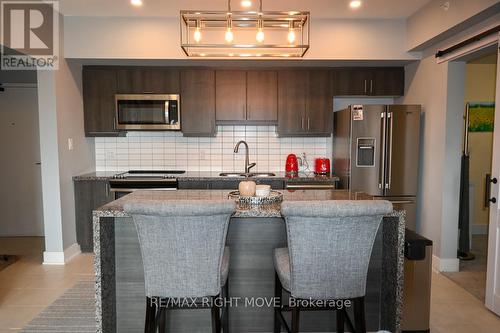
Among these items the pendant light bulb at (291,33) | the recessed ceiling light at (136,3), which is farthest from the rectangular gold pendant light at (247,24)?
the recessed ceiling light at (136,3)

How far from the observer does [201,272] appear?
5.25ft

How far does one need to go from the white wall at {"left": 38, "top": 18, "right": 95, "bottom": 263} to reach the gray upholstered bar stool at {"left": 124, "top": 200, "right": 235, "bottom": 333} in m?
2.43

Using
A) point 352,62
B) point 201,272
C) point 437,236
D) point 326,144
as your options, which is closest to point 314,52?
point 352,62

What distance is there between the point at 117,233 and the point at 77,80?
2670 mm

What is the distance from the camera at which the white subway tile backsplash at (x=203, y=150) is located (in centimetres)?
442

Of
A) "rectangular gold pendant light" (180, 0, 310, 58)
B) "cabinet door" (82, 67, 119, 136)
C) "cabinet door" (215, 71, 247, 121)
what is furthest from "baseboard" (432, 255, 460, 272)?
"cabinet door" (82, 67, 119, 136)

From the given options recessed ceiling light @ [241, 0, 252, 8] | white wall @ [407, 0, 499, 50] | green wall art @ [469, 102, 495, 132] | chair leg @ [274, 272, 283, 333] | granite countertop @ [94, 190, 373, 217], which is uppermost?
recessed ceiling light @ [241, 0, 252, 8]

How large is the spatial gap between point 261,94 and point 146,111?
142cm

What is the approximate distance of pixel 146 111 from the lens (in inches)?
158

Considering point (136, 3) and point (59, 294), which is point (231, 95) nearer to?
point (136, 3)

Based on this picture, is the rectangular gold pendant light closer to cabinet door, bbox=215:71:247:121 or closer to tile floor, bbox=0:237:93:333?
cabinet door, bbox=215:71:247:121

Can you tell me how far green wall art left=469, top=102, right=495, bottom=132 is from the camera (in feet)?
15.0

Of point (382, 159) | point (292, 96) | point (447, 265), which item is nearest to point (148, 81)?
point (292, 96)

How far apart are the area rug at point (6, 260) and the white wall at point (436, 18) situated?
16.2ft
